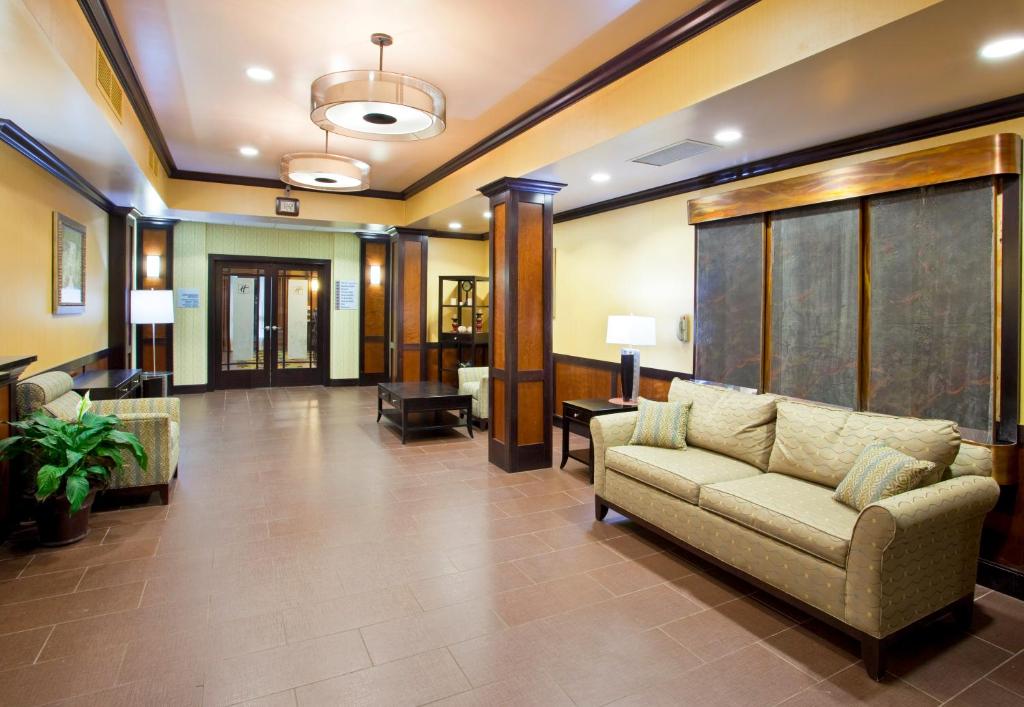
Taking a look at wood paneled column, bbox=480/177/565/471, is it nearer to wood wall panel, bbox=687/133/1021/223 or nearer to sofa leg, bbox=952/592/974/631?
wood wall panel, bbox=687/133/1021/223

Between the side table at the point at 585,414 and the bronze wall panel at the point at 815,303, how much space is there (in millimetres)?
1302

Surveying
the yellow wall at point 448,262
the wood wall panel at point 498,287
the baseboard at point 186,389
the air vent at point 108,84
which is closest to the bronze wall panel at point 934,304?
the wood wall panel at point 498,287

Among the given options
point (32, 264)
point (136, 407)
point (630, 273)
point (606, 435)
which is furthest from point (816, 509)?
point (32, 264)

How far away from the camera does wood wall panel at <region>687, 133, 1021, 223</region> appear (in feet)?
10.0

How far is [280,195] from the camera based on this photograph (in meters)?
7.89

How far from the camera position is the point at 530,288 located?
210 inches

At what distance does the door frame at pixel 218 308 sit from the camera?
31.2ft

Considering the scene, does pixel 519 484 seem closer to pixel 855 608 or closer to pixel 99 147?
pixel 855 608

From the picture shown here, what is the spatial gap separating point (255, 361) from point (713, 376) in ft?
26.1

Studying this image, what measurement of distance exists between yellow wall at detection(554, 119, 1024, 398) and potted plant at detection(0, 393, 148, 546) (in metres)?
4.47

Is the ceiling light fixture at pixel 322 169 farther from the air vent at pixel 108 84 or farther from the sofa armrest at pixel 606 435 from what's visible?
the sofa armrest at pixel 606 435

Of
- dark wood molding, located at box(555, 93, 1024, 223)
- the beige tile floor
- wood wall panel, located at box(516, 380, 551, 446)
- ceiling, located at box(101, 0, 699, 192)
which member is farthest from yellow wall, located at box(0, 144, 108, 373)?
dark wood molding, located at box(555, 93, 1024, 223)

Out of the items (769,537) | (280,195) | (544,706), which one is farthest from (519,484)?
(280,195)

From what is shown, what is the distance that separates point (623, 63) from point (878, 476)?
2808mm
